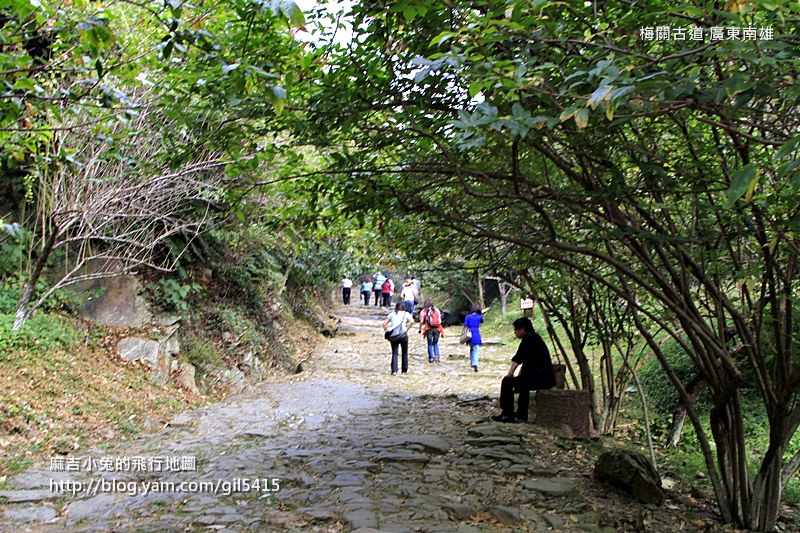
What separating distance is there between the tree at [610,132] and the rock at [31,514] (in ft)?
11.4

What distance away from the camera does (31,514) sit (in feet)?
15.8

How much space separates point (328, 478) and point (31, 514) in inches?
97.7

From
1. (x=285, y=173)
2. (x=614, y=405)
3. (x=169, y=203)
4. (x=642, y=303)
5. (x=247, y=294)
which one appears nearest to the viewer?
(x=285, y=173)

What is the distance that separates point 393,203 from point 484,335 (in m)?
19.4

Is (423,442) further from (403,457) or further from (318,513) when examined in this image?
(318,513)

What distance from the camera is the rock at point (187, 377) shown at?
1074 cm

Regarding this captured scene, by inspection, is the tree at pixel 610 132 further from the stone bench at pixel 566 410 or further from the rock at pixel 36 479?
the rock at pixel 36 479

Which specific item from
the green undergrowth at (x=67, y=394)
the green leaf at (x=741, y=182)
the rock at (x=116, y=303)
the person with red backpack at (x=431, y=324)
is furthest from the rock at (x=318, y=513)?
the person with red backpack at (x=431, y=324)

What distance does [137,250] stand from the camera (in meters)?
11.0

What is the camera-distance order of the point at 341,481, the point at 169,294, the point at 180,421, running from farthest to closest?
the point at 169,294, the point at 180,421, the point at 341,481

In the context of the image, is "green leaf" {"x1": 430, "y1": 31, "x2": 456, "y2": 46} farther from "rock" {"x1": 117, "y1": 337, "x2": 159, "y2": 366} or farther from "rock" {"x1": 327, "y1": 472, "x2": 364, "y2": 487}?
"rock" {"x1": 117, "y1": 337, "x2": 159, "y2": 366}

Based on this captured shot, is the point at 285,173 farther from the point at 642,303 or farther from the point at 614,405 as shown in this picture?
the point at 614,405

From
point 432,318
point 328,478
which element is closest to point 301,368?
point 432,318

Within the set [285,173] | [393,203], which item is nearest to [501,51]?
[393,203]
